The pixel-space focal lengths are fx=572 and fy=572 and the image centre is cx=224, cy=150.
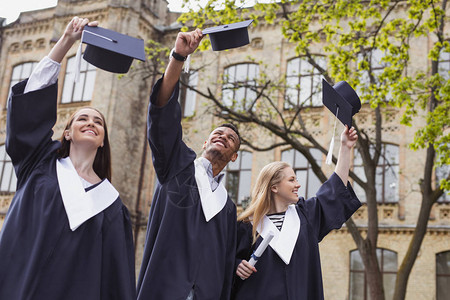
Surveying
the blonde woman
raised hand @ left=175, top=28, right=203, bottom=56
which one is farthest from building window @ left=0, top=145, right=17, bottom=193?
raised hand @ left=175, top=28, right=203, bottom=56

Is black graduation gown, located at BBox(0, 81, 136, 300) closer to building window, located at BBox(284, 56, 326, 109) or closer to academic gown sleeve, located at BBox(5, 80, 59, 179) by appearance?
academic gown sleeve, located at BBox(5, 80, 59, 179)

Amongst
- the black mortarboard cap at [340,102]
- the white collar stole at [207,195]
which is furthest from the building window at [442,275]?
the white collar stole at [207,195]

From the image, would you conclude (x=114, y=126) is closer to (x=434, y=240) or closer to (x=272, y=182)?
(x=434, y=240)

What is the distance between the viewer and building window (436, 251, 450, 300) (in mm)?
16203

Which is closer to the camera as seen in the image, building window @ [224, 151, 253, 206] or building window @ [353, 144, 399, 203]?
building window @ [353, 144, 399, 203]

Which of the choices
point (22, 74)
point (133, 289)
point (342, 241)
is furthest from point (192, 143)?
point (133, 289)

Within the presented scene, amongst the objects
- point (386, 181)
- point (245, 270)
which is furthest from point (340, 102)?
point (386, 181)

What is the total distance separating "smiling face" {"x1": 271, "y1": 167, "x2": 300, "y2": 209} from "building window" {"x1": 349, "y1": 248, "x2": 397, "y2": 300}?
43.3 ft

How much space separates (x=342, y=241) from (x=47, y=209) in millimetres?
15229

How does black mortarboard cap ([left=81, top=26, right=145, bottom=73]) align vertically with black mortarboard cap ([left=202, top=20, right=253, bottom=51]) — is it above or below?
below

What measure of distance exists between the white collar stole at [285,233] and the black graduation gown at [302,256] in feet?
0.19

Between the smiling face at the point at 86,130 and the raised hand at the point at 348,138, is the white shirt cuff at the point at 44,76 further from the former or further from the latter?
the raised hand at the point at 348,138

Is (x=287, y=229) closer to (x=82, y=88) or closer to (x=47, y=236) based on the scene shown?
(x=47, y=236)

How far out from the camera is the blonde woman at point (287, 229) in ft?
14.0
